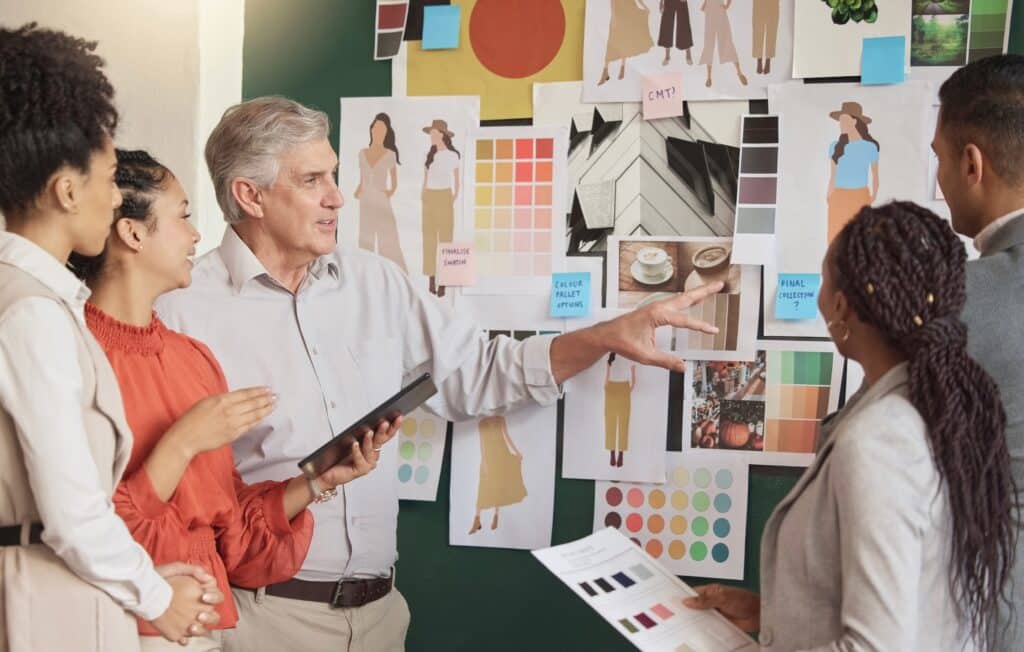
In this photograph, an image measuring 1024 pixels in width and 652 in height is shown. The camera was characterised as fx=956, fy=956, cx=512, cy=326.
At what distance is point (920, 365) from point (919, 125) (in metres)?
0.88

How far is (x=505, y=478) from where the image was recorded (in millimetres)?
Answer: 2061

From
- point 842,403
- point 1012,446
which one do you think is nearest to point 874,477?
point 1012,446

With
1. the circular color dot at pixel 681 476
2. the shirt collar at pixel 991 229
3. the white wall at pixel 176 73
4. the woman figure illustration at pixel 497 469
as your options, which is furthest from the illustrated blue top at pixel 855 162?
the white wall at pixel 176 73

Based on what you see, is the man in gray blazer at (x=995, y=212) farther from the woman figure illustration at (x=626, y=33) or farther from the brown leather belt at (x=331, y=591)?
the brown leather belt at (x=331, y=591)

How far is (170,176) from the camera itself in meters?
1.57

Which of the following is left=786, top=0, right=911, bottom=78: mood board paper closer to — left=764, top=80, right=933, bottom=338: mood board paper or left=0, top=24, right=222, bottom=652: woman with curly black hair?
left=764, top=80, right=933, bottom=338: mood board paper

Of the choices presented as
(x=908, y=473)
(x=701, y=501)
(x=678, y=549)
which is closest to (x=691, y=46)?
(x=701, y=501)

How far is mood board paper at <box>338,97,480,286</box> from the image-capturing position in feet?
6.86

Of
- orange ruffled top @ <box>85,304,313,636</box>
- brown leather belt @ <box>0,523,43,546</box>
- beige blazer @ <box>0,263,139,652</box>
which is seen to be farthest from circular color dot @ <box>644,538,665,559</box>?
brown leather belt @ <box>0,523,43,546</box>

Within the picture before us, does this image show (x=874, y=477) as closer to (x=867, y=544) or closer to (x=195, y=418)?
(x=867, y=544)

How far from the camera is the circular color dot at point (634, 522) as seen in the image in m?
1.97

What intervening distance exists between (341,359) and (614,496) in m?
0.63

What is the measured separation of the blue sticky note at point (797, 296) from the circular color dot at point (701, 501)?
1.28ft

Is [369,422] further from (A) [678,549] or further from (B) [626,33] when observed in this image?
(B) [626,33]
